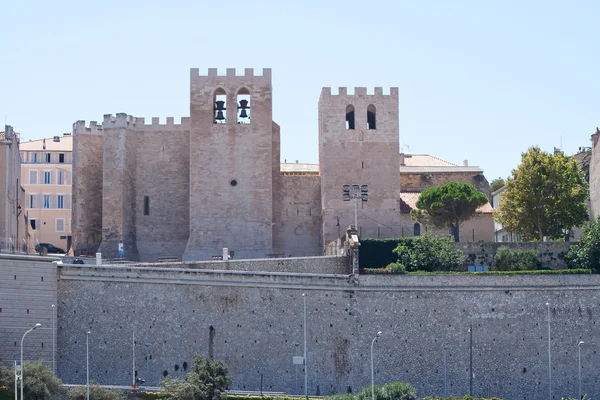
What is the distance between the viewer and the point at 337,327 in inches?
2197

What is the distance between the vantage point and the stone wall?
6166cm

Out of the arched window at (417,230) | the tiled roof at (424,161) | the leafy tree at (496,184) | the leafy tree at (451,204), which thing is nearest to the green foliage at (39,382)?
the leafy tree at (451,204)

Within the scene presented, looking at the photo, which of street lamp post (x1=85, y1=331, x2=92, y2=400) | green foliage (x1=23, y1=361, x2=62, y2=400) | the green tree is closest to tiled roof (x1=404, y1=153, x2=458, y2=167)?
the green tree

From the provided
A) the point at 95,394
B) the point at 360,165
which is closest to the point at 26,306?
the point at 95,394

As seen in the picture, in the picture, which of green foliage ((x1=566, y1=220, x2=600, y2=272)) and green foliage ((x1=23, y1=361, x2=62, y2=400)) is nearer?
green foliage ((x1=23, y1=361, x2=62, y2=400))

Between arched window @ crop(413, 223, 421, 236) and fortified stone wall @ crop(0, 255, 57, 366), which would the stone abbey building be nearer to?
arched window @ crop(413, 223, 421, 236)

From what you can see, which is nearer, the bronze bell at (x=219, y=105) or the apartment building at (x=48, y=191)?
the bronze bell at (x=219, y=105)

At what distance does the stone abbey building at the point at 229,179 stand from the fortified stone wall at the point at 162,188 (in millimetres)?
52

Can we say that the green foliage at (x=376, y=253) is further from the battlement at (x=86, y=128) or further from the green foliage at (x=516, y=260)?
the battlement at (x=86, y=128)

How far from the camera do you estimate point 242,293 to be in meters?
55.7

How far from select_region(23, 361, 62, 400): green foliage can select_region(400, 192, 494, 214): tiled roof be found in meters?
26.4

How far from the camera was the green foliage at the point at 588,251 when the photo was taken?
59812mm

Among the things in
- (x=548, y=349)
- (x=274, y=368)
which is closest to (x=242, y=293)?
(x=274, y=368)

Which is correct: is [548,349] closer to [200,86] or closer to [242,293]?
[242,293]
